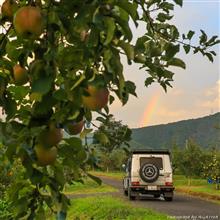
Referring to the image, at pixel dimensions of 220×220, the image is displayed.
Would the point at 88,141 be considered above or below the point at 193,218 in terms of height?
above

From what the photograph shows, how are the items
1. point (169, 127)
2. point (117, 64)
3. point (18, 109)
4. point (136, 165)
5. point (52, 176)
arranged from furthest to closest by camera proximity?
1. point (169, 127)
2. point (136, 165)
3. point (52, 176)
4. point (18, 109)
5. point (117, 64)

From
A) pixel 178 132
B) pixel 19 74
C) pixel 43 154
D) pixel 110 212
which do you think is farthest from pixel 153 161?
pixel 178 132

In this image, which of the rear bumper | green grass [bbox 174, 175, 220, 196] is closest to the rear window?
the rear bumper

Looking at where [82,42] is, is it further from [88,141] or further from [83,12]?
[88,141]

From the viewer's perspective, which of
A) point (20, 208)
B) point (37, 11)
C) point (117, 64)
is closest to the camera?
point (117, 64)

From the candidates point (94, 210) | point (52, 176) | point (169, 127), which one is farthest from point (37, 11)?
point (169, 127)

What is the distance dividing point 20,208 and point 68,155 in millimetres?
534

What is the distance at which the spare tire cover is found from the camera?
20.7 m

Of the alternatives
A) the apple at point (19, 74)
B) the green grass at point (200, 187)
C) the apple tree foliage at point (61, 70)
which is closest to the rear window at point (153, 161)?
the green grass at point (200, 187)

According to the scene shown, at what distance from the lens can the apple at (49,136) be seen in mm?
1932

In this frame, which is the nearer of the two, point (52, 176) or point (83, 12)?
point (83, 12)

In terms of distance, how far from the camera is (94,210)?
Result: 14.6m

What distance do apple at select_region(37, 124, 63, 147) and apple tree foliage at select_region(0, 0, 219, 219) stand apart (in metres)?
0.02

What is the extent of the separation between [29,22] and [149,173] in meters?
19.1
